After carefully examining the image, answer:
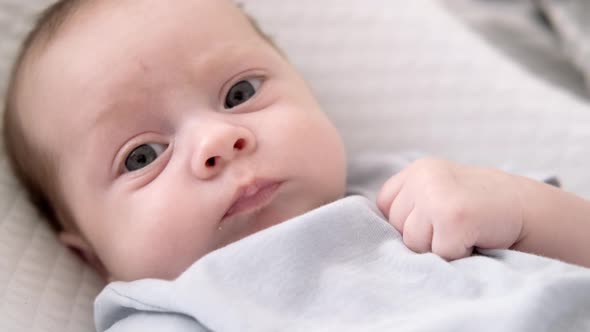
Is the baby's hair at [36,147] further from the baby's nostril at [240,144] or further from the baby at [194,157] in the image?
the baby's nostril at [240,144]

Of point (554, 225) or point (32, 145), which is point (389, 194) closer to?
point (554, 225)

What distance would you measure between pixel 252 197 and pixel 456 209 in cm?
22

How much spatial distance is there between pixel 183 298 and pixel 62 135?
0.87 feet

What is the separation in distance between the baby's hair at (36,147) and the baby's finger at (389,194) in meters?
0.29

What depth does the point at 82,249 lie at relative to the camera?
949 millimetres

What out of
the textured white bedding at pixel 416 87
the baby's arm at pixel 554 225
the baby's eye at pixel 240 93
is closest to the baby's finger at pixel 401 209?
the baby's arm at pixel 554 225

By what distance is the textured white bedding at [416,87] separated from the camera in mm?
1115

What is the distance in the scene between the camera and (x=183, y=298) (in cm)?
72

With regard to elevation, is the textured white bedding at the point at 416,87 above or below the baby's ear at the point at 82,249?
above

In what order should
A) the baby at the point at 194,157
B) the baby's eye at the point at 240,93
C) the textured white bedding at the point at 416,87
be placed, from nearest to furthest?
the baby at the point at 194,157, the baby's eye at the point at 240,93, the textured white bedding at the point at 416,87

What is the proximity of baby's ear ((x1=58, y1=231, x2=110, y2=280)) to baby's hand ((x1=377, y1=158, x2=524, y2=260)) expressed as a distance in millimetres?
409

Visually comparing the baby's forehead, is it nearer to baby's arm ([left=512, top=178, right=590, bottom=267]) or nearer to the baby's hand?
the baby's hand

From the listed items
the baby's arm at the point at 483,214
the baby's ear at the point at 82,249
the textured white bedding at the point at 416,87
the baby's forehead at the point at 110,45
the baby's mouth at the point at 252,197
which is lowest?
the baby's ear at the point at 82,249

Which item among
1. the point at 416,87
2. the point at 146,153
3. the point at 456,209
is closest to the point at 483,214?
the point at 456,209
